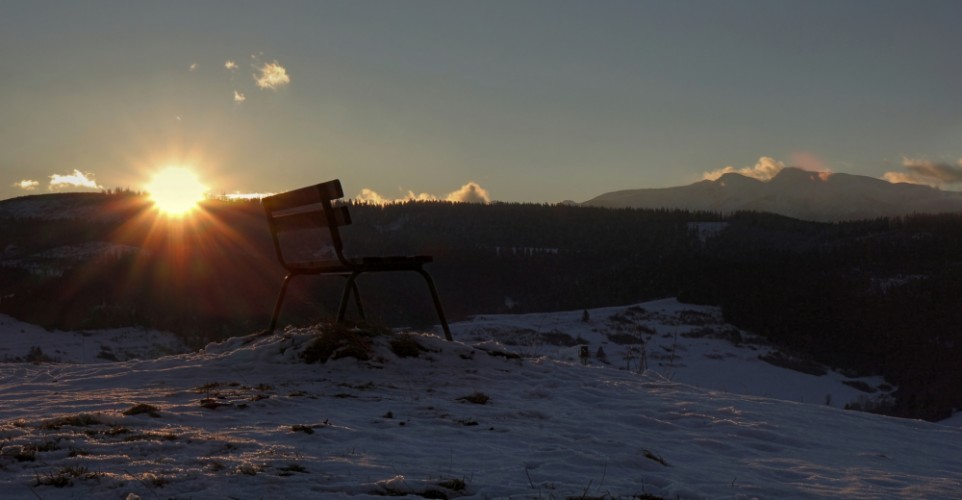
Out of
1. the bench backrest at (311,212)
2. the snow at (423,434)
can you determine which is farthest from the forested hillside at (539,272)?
the snow at (423,434)

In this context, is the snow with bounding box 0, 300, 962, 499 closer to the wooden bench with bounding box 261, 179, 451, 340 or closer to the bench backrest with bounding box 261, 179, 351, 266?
the wooden bench with bounding box 261, 179, 451, 340

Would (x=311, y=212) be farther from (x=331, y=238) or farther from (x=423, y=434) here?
(x=423, y=434)

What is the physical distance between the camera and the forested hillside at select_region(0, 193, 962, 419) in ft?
120

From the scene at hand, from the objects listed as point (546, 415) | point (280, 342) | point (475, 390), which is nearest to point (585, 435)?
Result: point (546, 415)

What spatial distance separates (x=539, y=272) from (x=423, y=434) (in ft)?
257

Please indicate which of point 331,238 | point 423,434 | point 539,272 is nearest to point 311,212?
point 331,238

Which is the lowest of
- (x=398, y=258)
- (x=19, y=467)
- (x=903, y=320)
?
(x=903, y=320)

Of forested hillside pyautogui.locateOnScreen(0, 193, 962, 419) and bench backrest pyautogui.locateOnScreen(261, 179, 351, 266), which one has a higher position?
bench backrest pyautogui.locateOnScreen(261, 179, 351, 266)

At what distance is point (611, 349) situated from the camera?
25625mm

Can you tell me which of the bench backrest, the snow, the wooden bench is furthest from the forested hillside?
the snow

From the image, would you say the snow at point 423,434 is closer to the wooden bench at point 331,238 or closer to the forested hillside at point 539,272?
the wooden bench at point 331,238

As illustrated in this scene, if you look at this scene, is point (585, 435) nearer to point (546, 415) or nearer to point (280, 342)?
point (546, 415)

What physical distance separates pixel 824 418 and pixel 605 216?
4329 inches

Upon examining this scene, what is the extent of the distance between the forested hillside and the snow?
74.3 inches
